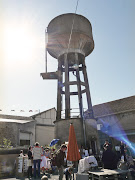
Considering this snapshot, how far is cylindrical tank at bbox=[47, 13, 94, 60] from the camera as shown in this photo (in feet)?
59.7

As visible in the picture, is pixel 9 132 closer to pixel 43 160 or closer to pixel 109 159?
pixel 43 160

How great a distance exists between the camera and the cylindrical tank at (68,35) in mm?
18203

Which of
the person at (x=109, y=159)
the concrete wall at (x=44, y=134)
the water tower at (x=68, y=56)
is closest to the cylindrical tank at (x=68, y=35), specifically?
the water tower at (x=68, y=56)

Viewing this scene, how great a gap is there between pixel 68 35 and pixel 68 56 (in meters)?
2.35

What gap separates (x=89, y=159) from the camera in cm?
643

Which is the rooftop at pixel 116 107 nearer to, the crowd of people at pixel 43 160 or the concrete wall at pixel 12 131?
the concrete wall at pixel 12 131

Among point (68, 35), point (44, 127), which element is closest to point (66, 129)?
point (68, 35)

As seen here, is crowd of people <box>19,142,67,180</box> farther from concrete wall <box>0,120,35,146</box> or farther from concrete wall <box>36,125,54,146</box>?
concrete wall <box>36,125,54,146</box>

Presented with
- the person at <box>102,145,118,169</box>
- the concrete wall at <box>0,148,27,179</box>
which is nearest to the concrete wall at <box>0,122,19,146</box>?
the concrete wall at <box>0,148,27,179</box>

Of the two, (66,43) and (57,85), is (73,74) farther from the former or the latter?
(66,43)

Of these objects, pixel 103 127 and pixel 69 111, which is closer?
pixel 69 111

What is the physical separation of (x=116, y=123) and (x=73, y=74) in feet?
32.4

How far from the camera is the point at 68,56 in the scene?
19.1m

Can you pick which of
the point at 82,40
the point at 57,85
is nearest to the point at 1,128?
the point at 57,85
